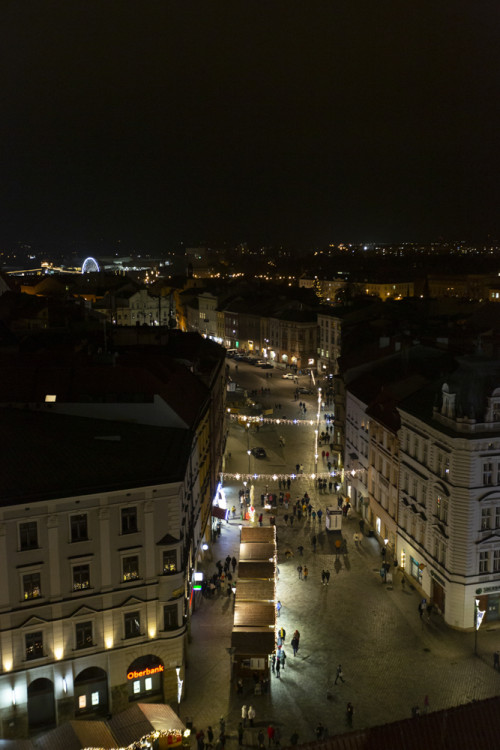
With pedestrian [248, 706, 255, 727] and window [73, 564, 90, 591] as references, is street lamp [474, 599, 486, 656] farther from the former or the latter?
window [73, 564, 90, 591]

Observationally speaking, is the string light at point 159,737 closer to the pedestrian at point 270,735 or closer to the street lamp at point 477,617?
the pedestrian at point 270,735

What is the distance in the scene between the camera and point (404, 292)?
6924 inches

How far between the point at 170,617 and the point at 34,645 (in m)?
6.07

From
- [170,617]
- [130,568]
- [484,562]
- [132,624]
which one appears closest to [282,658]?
[170,617]

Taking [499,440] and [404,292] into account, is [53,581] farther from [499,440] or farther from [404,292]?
[404,292]

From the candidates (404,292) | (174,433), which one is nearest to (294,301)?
(404,292)

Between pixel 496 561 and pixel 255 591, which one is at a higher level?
pixel 496 561

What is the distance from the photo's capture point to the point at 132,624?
31.5 meters

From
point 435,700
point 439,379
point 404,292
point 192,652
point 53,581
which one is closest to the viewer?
point 53,581

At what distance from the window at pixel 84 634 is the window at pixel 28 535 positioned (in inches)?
167

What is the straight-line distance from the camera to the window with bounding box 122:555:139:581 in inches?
1225

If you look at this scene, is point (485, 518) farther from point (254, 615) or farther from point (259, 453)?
point (259, 453)

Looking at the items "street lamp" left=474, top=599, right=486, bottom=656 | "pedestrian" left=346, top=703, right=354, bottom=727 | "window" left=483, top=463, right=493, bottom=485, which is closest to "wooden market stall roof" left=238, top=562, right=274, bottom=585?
"pedestrian" left=346, top=703, right=354, bottom=727

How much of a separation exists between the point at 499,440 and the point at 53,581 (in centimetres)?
2279
